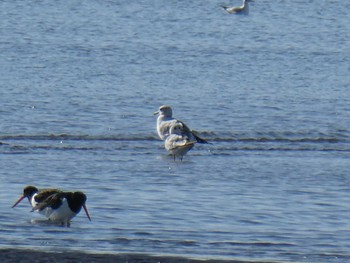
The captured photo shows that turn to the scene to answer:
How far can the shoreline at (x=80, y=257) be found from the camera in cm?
859

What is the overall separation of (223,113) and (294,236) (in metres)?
9.22

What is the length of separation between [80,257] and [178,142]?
6.62 meters

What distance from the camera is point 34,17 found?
34.2m

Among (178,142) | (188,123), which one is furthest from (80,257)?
(188,123)

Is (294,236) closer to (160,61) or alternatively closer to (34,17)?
(160,61)

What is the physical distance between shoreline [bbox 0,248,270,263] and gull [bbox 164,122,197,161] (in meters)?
6.21

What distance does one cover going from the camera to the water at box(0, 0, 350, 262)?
33.1ft

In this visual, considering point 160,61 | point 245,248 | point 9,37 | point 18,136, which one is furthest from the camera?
point 9,37

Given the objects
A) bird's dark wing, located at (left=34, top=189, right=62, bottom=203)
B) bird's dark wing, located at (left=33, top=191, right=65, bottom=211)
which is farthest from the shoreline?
bird's dark wing, located at (left=34, top=189, right=62, bottom=203)

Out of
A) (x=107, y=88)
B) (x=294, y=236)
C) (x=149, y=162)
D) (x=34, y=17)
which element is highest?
(x=294, y=236)

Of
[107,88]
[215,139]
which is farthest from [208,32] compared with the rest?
[215,139]

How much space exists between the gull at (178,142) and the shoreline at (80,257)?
621cm

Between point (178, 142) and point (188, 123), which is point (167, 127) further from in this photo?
point (188, 123)

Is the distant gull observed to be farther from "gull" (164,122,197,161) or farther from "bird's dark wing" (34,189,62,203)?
"bird's dark wing" (34,189,62,203)
